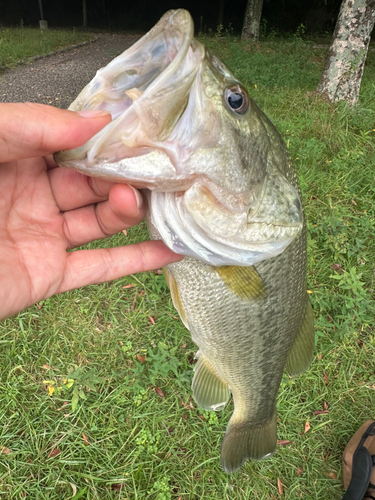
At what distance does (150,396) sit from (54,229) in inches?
58.7

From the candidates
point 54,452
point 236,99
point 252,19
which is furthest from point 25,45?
point 236,99

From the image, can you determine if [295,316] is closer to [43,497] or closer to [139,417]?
[139,417]

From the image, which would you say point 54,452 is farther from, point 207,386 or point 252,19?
point 252,19

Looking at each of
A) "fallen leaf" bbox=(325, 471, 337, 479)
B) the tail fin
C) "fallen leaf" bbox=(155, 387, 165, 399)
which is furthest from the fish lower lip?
"fallen leaf" bbox=(325, 471, 337, 479)

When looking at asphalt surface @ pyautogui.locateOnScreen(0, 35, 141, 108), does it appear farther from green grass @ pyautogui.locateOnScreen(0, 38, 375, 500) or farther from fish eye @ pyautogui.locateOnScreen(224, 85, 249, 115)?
fish eye @ pyautogui.locateOnScreen(224, 85, 249, 115)

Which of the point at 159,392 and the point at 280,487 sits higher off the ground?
the point at 159,392

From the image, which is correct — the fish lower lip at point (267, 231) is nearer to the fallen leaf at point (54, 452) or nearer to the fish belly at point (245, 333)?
the fish belly at point (245, 333)

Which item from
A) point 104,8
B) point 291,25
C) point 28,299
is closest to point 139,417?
point 28,299

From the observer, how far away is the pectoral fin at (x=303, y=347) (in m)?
1.71

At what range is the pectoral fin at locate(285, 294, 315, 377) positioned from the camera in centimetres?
171

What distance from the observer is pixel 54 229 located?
1.41 meters

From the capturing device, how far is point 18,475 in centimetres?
194

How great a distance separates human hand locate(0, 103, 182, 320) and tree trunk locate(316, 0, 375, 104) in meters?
4.18

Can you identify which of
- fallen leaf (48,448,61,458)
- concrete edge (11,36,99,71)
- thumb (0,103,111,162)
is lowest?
fallen leaf (48,448,61,458)
